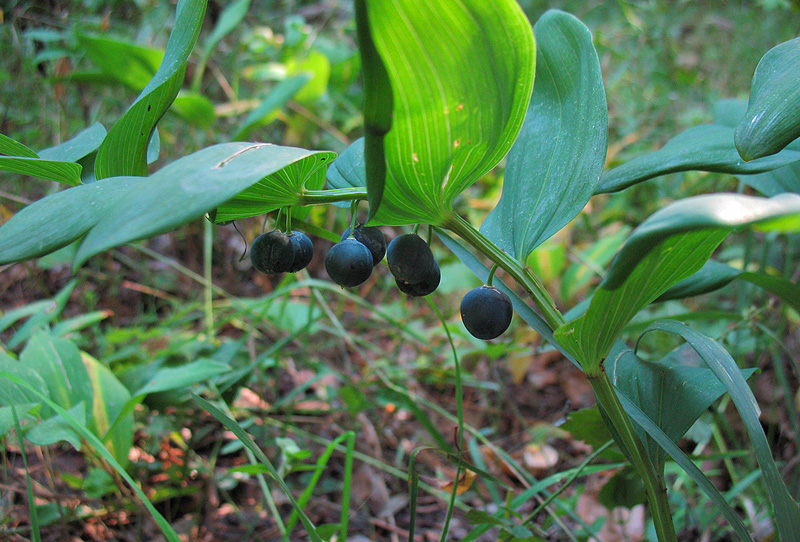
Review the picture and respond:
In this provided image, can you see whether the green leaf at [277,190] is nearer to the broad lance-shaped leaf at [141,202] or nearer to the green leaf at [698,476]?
the broad lance-shaped leaf at [141,202]

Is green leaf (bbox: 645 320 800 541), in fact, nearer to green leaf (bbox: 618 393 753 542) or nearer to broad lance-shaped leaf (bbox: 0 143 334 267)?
green leaf (bbox: 618 393 753 542)

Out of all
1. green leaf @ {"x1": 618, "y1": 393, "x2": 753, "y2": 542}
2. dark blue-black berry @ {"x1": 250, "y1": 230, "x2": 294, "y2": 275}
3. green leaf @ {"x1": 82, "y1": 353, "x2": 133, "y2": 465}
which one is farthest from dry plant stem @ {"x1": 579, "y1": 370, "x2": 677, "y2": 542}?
green leaf @ {"x1": 82, "y1": 353, "x2": 133, "y2": 465}

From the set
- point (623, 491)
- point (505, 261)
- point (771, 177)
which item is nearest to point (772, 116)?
point (505, 261)

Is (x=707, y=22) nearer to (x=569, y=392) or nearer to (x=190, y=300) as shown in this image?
(x=569, y=392)

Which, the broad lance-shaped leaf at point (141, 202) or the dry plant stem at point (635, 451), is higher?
the broad lance-shaped leaf at point (141, 202)

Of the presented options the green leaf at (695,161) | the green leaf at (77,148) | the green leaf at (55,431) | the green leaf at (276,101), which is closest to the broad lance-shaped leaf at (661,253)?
the green leaf at (695,161)

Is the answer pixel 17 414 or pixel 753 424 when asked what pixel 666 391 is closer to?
pixel 753 424
